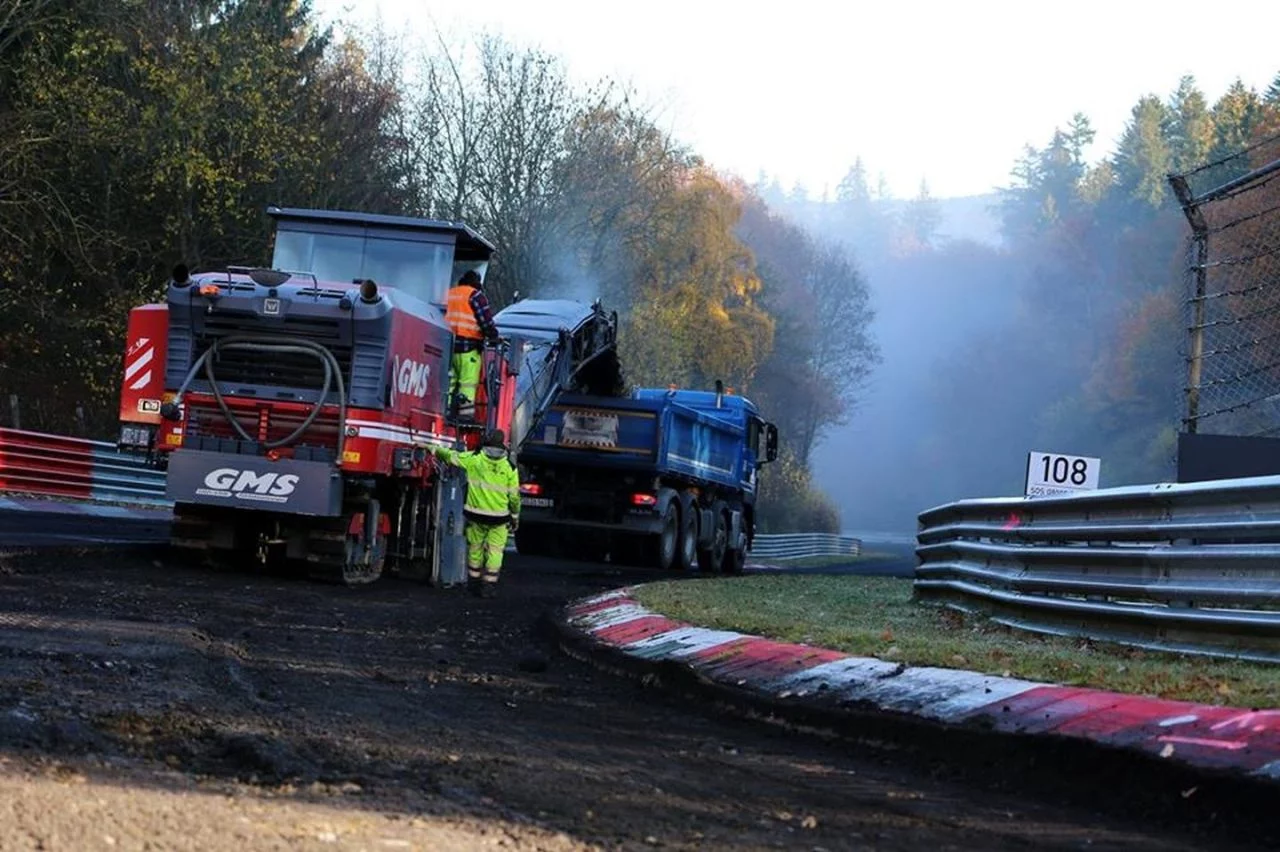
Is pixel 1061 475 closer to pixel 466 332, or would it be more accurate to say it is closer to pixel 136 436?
pixel 466 332

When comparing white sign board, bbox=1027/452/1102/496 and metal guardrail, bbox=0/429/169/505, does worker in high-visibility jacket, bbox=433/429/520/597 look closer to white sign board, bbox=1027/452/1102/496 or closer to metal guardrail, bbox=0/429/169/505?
white sign board, bbox=1027/452/1102/496

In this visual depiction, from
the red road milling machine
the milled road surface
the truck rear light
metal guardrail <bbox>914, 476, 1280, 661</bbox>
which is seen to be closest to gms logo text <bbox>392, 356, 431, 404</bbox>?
the red road milling machine

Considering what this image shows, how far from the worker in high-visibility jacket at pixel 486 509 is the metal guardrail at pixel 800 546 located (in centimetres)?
2900

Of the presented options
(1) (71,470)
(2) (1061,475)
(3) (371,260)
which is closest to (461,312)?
(3) (371,260)

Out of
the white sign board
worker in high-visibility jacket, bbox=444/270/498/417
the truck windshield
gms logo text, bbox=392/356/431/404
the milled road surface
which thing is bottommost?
the milled road surface

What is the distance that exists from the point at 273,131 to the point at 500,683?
2599cm

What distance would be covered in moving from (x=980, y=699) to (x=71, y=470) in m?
24.3

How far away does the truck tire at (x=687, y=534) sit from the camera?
27984mm

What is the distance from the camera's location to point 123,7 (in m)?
30.9

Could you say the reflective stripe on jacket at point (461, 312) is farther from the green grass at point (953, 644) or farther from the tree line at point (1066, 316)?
the tree line at point (1066, 316)

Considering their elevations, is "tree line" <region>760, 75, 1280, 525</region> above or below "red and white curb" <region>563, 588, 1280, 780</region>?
above

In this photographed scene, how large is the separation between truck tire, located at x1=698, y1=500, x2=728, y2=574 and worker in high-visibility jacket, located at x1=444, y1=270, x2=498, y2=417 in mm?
13529

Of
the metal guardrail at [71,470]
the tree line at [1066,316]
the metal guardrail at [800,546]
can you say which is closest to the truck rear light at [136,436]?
the metal guardrail at [71,470]

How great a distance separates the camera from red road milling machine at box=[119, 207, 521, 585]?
49.1 feet
